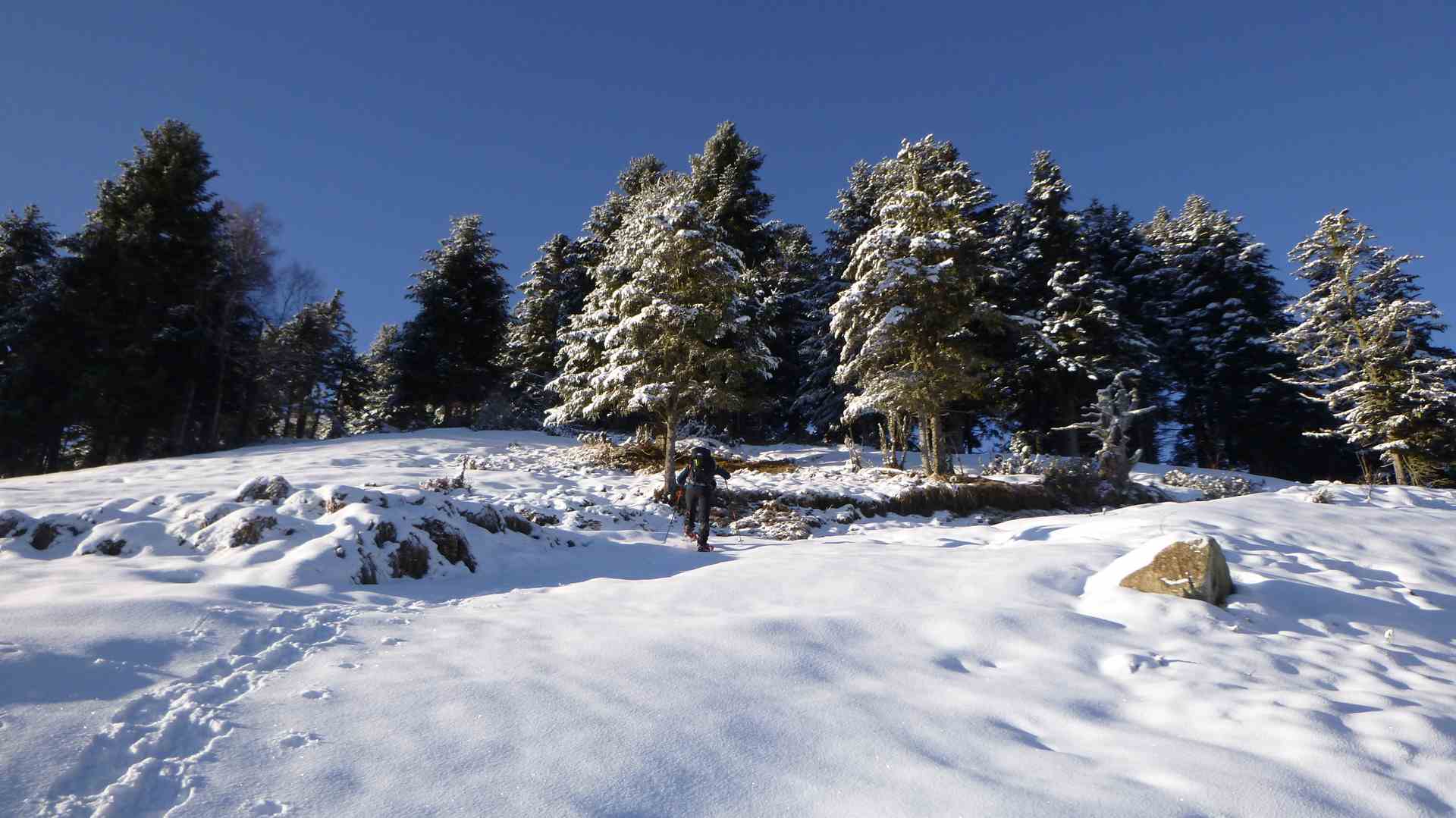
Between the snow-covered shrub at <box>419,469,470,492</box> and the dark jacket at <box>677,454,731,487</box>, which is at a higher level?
the dark jacket at <box>677,454,731,487</box>

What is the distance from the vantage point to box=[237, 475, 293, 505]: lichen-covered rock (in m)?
6.57

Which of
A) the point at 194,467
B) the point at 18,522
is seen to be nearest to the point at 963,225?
the point at 18,522

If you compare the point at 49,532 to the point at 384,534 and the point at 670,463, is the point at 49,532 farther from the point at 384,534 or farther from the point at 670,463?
the point at 670,463

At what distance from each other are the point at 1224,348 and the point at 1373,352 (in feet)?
30.3

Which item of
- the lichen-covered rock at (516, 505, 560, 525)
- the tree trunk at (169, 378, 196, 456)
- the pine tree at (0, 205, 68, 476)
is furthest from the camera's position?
the tree trunk at (169, 378, 196, 456)

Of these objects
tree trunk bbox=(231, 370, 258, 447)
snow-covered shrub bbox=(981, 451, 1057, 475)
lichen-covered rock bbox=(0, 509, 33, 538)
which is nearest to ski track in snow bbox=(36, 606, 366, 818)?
lichen-covered rock bbox=(0, 509, 33, 538)

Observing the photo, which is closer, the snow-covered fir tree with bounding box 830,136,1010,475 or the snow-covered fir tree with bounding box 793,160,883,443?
the snow-covered fir tree with bounding box 830,136,1010,475

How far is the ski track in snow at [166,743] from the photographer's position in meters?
1.75

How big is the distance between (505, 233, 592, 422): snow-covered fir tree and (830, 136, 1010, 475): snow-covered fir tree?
12311 mm

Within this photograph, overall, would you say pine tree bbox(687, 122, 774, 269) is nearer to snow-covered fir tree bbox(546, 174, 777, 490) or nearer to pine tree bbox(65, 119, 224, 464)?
snow-covered fir tree bbox(546, 174, 777, 490)

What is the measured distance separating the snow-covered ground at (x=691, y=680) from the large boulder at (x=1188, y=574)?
19 cm

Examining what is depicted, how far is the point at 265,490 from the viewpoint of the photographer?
6.66 metres

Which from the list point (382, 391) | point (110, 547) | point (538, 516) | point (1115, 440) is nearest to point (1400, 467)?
point (1115, 440)

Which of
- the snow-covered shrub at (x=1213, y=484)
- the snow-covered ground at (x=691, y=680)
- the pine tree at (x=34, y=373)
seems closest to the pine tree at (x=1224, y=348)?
the snow-covered shrub at (x=1213, y=484)
